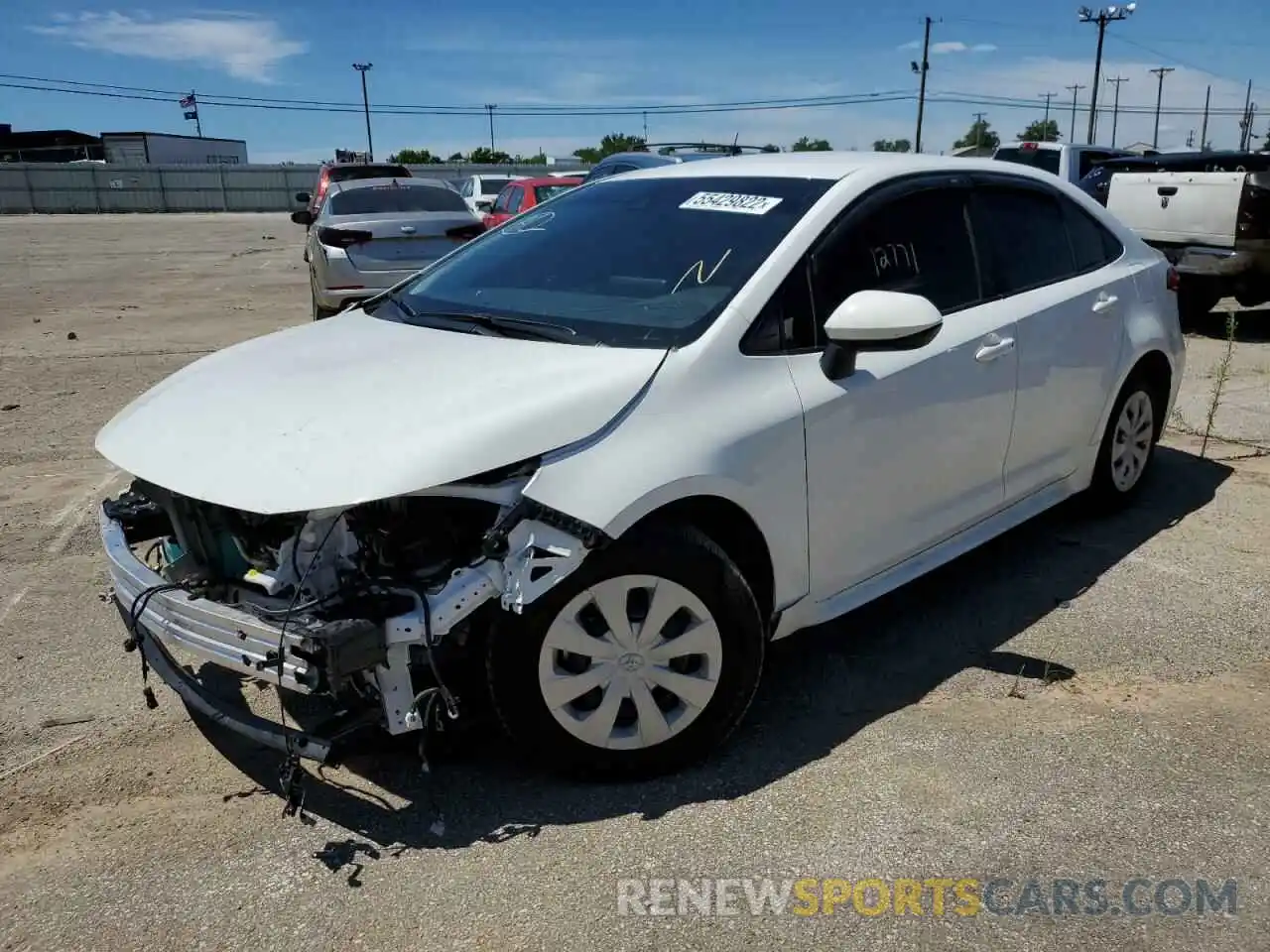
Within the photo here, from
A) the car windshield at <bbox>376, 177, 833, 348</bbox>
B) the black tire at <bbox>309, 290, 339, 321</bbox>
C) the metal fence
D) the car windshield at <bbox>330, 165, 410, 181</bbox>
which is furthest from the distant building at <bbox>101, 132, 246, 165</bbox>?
the car windshield at <bbox>376, 177, 833, 348</bbox>

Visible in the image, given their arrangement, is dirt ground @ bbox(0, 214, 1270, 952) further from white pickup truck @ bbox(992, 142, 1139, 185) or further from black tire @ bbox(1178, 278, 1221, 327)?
white pickup truck @ bbox(992, 142, 1139, 185)

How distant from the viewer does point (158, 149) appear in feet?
267

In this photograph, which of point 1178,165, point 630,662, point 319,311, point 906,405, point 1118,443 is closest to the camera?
point 630,662

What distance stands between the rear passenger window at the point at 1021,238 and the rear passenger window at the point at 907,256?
0.13 m

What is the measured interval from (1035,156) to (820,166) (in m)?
14.0

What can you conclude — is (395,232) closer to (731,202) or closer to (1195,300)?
(731,202)

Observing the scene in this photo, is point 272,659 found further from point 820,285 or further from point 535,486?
point 820,285

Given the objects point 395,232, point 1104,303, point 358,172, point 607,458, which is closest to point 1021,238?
point 1104,303

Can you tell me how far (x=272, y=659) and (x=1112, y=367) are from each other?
368cm

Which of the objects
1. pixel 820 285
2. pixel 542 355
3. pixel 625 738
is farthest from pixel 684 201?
pixel 625 738

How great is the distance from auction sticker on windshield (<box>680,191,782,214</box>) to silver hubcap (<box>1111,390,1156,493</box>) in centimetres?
224

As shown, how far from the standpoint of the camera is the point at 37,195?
53.3m

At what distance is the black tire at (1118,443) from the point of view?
15.5ft

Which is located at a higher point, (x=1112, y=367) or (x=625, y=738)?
(x=1112, y=367)
